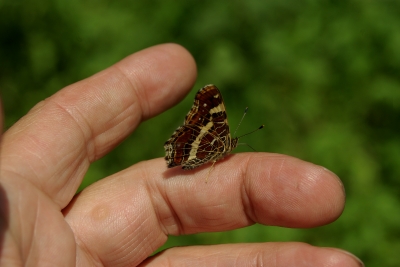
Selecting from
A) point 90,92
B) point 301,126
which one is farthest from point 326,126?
point 90,92

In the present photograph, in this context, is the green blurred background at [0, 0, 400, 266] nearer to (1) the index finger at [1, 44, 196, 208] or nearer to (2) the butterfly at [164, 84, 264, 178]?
(2) the butterfly at [164, 84, 264, 178]

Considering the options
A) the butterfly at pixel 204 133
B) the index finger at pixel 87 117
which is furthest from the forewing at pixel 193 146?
the index finger at pixel 87 117

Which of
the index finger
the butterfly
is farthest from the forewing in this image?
the index finger

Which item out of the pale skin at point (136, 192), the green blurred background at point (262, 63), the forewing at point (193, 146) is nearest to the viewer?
the pale skin at point (136, 192)

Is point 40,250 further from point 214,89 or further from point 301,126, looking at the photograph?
point 301,126

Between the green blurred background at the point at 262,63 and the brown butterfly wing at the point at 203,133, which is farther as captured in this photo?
the green blurred background at the point at 262,63

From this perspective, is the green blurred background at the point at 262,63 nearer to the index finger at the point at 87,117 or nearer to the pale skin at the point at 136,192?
the index finger at the point at 87,117
